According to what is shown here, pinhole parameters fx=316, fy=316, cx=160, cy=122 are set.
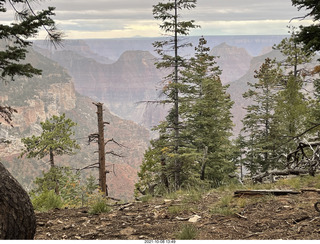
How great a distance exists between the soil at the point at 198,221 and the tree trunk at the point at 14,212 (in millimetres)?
712

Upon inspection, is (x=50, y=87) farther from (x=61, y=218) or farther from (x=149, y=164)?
(x=61, y=218)

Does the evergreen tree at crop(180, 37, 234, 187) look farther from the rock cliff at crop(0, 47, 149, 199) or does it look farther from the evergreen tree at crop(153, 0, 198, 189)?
the rock cliff at crop(0, 47, 149, 199)

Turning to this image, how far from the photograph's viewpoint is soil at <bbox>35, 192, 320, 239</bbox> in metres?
4.75

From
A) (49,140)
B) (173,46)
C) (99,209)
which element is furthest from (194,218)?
(49,140)

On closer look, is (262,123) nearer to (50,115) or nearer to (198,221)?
(198,221)

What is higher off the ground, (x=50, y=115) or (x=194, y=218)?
(x=50, y=115)

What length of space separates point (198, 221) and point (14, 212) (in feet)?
9.95

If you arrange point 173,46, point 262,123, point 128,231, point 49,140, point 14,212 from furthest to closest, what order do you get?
1. point 262,123
2. point 49,140
3. point 173,46
4. point 128,231
5. point 14,212

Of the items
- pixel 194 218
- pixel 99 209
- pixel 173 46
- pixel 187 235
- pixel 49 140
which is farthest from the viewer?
pixel 49 140

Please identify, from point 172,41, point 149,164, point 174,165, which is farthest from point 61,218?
A: point 149,164

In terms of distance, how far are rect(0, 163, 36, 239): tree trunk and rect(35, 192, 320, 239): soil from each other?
71cm

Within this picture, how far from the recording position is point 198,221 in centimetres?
565

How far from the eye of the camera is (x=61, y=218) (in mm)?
6395

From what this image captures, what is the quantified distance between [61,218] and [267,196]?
13.7 ft
